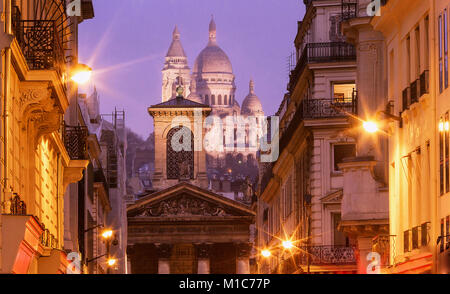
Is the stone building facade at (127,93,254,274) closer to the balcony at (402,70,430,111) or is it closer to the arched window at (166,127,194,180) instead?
the arched window at (166,127,194,180)

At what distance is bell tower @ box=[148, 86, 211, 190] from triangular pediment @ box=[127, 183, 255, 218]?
4420 mm

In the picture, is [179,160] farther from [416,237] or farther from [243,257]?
[416,237]

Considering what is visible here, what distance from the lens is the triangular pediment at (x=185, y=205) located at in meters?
137

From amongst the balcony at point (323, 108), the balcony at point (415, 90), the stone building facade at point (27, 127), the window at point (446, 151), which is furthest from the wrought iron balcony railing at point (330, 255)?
the window at point (446, 151)

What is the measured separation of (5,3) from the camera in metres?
25.8

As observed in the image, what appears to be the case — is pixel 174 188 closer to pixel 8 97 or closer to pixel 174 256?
pixel 174 256

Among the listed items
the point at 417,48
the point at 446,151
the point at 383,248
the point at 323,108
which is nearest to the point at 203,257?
the point at 323,108

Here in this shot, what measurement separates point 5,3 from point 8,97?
178 centimetres

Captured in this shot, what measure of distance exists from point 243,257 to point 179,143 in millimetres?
13103

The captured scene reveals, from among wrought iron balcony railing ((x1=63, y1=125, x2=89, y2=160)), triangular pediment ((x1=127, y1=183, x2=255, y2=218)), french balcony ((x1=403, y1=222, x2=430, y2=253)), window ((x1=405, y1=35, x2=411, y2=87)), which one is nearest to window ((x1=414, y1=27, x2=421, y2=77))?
window ((x1=405, y1=35, x2=411, y2=87))

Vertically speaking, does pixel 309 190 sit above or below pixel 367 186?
above

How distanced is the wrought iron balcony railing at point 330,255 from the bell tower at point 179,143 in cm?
8162

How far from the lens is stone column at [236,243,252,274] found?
138 meters
